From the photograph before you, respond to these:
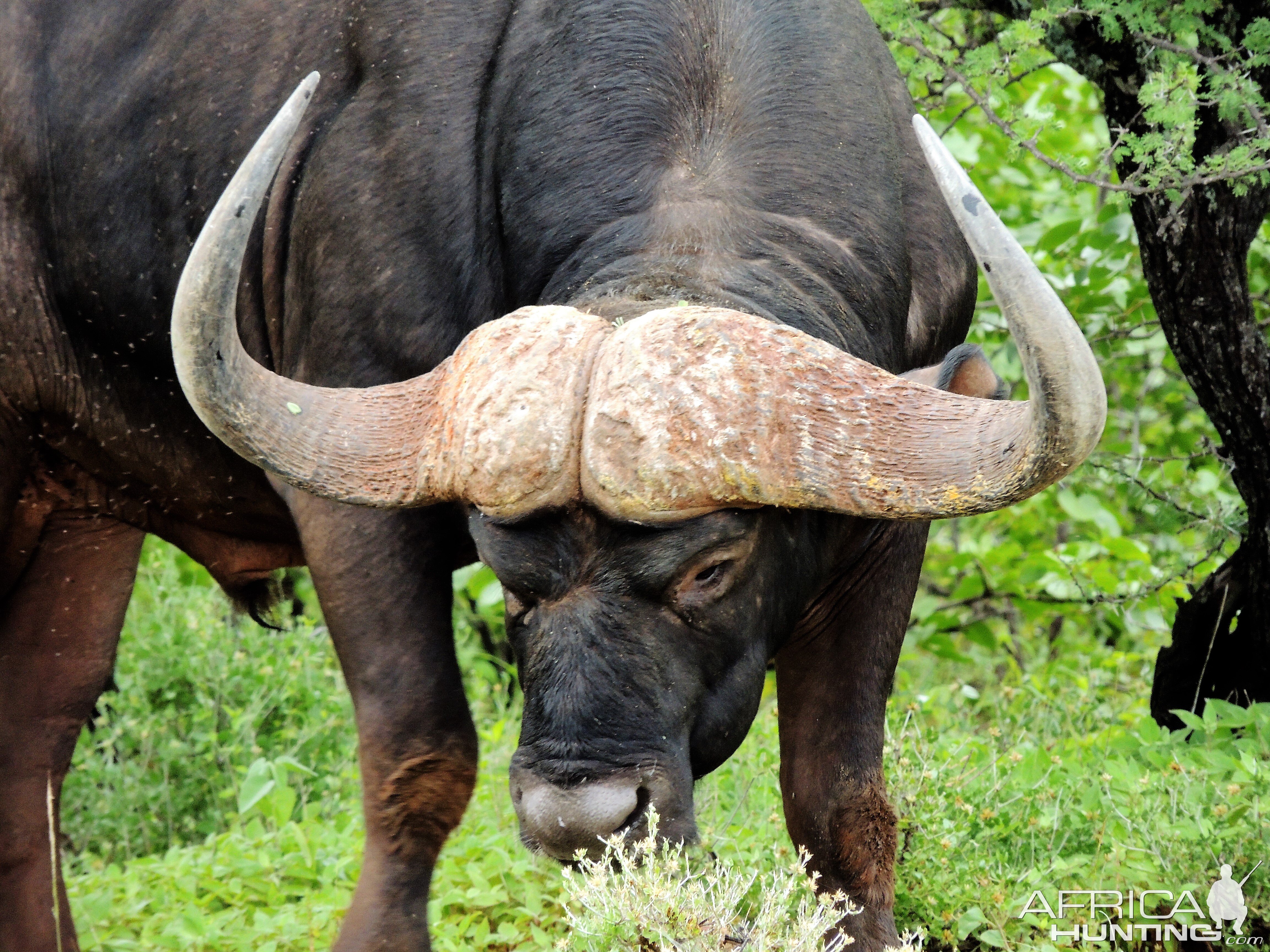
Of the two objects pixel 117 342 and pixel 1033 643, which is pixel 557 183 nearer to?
pixel 117 342

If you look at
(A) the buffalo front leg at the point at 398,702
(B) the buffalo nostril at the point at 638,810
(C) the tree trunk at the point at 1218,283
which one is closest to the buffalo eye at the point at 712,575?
(B) the buffalo nostril at the point at 638,810

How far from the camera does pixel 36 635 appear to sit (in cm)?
485

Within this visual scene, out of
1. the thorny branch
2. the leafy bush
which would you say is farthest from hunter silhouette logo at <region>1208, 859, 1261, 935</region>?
the thorny branch

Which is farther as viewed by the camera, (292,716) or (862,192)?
(292,716)

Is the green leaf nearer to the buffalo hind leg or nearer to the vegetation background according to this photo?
the vegetation background

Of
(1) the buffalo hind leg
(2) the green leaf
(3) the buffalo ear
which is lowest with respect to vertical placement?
(2) the green leaf

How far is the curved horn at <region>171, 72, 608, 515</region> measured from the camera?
9.66ft

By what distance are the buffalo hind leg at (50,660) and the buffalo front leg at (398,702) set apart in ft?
4.93

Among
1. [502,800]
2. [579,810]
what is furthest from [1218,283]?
[502,800]

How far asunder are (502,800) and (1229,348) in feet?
9.55

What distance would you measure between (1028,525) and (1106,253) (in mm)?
1733

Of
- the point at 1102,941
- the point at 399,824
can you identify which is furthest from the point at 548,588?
the point at 1102,941

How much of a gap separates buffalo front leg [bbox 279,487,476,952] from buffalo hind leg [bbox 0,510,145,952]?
1.50 m

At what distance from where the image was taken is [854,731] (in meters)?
4.04
